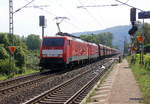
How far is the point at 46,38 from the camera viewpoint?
88.3ft

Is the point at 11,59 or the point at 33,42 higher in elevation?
the point at 33,42

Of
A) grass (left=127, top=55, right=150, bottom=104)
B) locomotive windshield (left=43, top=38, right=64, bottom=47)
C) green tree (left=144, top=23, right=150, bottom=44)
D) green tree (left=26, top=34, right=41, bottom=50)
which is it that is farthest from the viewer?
green tree (left=26, top=34, right=41, bottom=50)

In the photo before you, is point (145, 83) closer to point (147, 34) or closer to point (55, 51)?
point (55, 51)

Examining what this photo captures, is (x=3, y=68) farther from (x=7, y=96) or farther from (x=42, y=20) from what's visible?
(x=42, y=20)

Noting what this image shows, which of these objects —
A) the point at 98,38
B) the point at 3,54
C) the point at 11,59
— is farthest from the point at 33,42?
the point at 11,59

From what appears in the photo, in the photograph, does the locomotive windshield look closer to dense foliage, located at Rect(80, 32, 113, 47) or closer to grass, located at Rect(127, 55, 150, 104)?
grass, located at Rect(127, 55, 150, 104)

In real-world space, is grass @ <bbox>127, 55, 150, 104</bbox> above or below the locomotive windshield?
below

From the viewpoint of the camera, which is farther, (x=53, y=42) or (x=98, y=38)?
(x=98, y=38)

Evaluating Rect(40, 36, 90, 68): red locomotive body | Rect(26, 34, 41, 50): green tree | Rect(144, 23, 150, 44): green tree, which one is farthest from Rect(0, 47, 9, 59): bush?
Rect(26, 34, 41, 50): green tree

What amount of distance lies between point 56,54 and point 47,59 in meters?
0.84

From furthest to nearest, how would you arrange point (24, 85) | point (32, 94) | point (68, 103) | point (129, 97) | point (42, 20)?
point (42, 20) → point (24, 85) → point (32, 94) → point (129, 97) → point (68, 103)

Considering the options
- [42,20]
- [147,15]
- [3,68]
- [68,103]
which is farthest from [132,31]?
[42,20]

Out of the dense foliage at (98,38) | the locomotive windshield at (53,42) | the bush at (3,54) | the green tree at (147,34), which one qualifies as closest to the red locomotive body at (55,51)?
the locomotive windshield at (53,42)

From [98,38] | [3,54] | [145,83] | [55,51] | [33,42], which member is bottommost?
[145,83]
